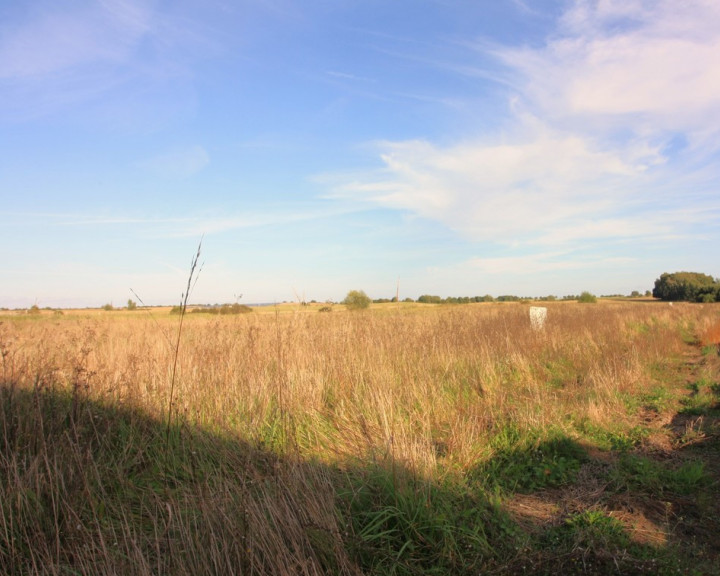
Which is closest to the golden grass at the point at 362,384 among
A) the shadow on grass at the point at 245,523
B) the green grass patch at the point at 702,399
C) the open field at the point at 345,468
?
the open field at the point at 345,468

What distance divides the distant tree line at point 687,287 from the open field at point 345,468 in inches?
1996

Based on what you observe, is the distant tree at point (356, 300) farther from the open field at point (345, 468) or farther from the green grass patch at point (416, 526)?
the green grass patch at point (416, 526)

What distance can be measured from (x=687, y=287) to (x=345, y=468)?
64.0 m

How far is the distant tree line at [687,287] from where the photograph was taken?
46.6m

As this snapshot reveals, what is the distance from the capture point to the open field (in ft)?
7.79

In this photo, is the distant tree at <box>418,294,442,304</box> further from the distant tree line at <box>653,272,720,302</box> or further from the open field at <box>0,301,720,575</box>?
the open field at <box>0,301,720,575</box>

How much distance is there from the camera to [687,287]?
52.7m

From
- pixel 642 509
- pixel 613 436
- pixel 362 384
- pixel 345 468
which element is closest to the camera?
pixel 642 509

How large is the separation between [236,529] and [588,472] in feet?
10.5

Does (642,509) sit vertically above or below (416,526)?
below

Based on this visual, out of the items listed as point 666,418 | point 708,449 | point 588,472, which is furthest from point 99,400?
point 666,418

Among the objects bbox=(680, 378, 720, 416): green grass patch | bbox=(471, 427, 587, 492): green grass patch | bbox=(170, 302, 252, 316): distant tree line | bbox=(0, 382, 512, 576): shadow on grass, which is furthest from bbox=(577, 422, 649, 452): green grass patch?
bbox=(170, 302, 252, 316): distant tree line

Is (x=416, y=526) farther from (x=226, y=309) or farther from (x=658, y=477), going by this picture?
(x=226, y=309)

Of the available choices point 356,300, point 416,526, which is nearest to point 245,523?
point 416,526
